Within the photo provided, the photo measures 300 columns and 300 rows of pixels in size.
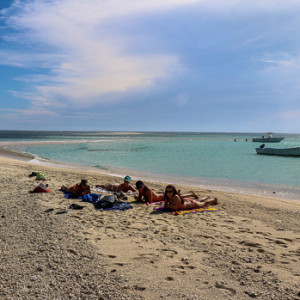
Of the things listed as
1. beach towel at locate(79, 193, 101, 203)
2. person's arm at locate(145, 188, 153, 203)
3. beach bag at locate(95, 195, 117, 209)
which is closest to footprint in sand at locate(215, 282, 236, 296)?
beach bag at locate(95, 195, 117, 209)

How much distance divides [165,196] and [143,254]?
356 centimetres

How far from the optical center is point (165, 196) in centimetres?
837

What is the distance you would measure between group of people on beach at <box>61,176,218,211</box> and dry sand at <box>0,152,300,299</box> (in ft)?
1.65

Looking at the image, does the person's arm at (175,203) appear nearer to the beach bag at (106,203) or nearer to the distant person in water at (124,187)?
the beach bag at (106,203)

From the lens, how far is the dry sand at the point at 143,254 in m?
3.71

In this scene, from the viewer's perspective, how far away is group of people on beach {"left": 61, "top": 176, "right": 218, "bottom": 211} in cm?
816

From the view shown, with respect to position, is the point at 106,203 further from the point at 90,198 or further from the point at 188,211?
the point at 188,211

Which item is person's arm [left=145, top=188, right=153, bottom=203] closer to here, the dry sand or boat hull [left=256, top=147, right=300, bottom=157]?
the dry sand

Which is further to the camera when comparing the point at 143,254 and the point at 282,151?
the point at 282,151

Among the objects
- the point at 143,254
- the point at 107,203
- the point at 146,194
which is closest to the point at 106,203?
the point at 107,203

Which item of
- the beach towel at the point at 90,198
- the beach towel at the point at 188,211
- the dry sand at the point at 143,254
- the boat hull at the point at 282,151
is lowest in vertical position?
the beach towel at the point at 188,211

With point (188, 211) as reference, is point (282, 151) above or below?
above

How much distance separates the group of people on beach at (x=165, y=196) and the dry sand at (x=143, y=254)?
50 centimetres


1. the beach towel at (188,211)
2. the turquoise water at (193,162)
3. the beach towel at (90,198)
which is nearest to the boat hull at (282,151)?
the turquoise water at (193,162)
